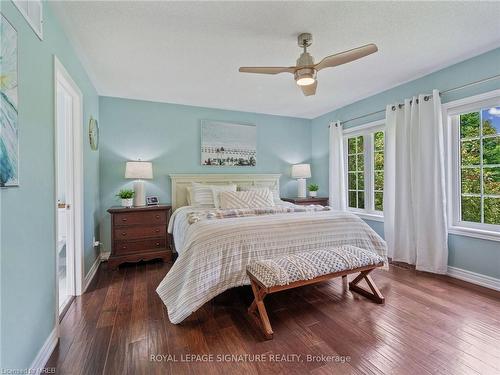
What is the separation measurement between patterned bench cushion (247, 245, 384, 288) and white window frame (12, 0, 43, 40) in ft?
6.93

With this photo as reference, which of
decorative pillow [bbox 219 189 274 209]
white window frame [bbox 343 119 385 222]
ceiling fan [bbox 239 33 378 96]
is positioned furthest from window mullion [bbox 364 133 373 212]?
ceiling fan [bbox 239 33 378 96]

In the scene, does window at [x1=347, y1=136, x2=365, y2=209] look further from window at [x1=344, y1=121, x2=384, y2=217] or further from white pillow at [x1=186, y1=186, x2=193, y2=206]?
white pillow at [x1=186, y1=186, x2=193, y2=206]

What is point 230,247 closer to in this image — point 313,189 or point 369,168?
point 369,168

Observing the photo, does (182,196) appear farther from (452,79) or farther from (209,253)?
(452,79)

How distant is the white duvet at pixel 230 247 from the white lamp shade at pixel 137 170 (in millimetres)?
1372

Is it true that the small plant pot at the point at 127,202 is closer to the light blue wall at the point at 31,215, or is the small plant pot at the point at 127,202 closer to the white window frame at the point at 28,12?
the light blue wall at the point at 31,215

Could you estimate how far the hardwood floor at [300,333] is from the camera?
146 centimetres

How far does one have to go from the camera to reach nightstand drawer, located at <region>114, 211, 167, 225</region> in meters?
3.17

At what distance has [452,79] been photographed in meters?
2.72

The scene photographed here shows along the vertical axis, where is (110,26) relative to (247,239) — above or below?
above

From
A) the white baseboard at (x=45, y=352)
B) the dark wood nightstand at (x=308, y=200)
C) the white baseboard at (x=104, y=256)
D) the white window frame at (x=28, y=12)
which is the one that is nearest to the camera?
the white window frame at (x=28, y=12)

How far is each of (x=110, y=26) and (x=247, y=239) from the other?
6.94ft

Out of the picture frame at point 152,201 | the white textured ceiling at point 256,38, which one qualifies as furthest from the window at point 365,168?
the picture frame at point 152,201

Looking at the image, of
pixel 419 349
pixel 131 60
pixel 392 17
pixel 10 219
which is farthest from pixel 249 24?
pixel 419 349
